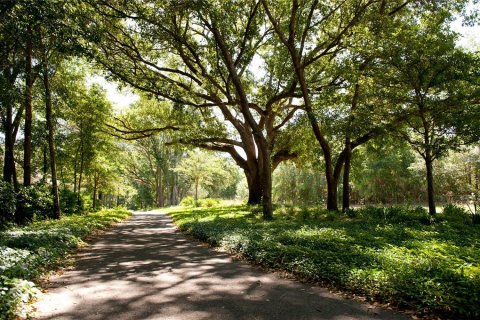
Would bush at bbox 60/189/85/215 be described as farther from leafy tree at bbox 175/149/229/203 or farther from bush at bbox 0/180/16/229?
leafy tree at bbox 175/149/229/203

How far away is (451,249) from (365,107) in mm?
9567

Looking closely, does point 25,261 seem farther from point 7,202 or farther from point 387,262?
point 7,202

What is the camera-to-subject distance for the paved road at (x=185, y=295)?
14.5 feet

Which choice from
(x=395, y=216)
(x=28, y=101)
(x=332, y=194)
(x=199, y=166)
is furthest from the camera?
(x=199, y=166)

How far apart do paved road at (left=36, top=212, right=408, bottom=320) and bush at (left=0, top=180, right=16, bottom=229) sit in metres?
7.55

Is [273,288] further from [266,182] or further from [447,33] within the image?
[447,33]

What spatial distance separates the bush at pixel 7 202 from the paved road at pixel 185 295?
755 centimetres

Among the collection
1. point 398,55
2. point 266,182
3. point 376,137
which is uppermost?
point 398,55

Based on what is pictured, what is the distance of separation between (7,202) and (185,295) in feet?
37.9

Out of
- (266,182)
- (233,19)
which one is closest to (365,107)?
(266,182)

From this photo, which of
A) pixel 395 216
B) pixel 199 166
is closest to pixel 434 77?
pixel 395 216

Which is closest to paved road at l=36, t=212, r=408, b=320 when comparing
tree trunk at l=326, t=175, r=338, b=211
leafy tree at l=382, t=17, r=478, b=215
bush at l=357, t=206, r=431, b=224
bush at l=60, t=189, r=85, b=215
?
bush at l=357, t=206, r=431, b=224

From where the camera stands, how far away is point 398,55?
1335cm

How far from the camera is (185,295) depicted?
5.23 metres
